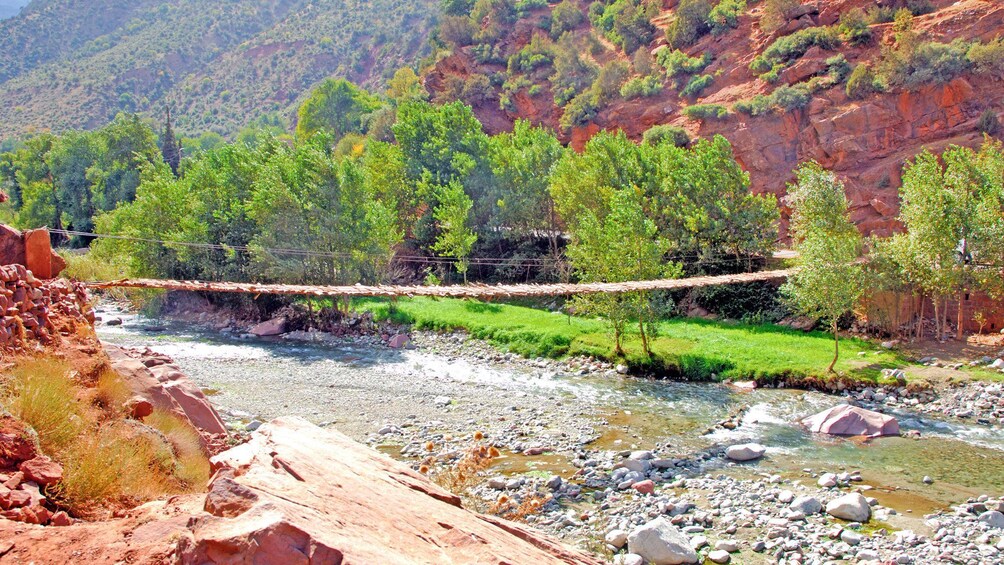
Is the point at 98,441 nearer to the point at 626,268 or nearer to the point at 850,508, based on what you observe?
the point at 850,508

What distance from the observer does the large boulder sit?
1416 centimetres

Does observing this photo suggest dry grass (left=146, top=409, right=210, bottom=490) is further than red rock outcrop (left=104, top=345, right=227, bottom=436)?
No

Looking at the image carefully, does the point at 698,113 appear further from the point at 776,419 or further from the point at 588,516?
the point at 588,516

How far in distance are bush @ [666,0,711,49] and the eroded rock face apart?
47.5 metres

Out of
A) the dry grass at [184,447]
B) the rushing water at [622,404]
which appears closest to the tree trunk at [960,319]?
the rushing water at [622,404]

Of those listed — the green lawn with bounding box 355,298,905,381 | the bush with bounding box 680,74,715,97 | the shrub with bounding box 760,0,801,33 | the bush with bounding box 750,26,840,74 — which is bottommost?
the green lawn with bounding box 355,298,905,381

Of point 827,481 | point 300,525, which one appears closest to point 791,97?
point 827,481

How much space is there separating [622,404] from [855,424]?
5.02 metres

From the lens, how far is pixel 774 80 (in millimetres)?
38688

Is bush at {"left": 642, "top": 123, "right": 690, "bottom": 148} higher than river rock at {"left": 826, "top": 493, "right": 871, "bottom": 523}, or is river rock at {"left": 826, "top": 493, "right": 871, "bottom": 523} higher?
bush at {"left": 642, "top": 123, "right": 690, "bottom": 148}

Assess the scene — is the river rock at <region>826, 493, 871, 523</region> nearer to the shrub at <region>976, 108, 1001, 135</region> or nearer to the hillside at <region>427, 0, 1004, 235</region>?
the hillside at <region>427, 0, 1004, 235</region>

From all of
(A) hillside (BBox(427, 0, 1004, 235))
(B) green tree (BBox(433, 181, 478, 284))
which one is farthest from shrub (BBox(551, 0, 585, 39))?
(B) green tree (BBox(433, 181, 478, 284))

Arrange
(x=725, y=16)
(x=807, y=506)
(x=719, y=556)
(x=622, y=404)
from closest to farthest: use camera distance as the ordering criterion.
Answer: (x=719, y=556)
(x=807, y=506)
(x=622, y=404)
(x=725, y=16)

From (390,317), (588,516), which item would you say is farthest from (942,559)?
(390,317)
